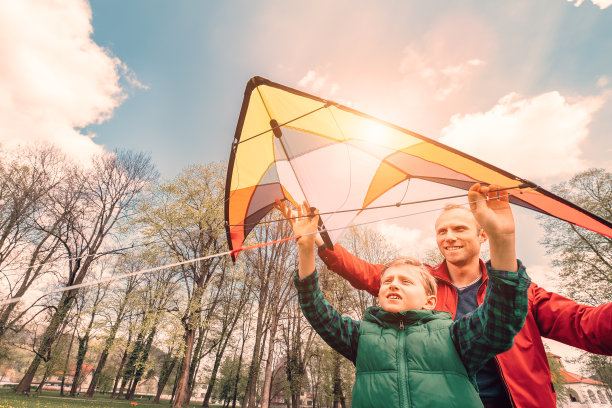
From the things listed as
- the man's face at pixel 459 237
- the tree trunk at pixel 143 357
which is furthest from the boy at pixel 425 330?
the tree trunk at pixel 143 357

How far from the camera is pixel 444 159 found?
3332 mm

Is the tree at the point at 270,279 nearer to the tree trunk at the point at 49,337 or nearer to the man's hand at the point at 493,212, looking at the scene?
the tree trunk at the point at 49,337

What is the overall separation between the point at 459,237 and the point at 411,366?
1.27m

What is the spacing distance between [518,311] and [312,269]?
0.99m

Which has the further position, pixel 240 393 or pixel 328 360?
pixel 240 393

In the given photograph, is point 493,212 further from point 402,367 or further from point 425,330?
point 402,367

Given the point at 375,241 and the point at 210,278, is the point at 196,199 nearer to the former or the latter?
the point at 210,278

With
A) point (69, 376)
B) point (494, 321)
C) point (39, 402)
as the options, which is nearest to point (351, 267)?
point (494, 321)

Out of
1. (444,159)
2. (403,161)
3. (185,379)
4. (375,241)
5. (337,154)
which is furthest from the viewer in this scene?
(375,241)

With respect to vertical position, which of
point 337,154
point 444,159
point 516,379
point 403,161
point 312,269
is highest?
point 337,154

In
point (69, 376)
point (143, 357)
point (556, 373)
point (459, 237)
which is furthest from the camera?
point (69, 376)

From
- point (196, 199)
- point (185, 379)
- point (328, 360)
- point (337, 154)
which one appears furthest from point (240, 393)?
point (337, 154)

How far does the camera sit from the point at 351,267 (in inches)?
104

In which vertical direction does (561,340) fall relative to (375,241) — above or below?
below
